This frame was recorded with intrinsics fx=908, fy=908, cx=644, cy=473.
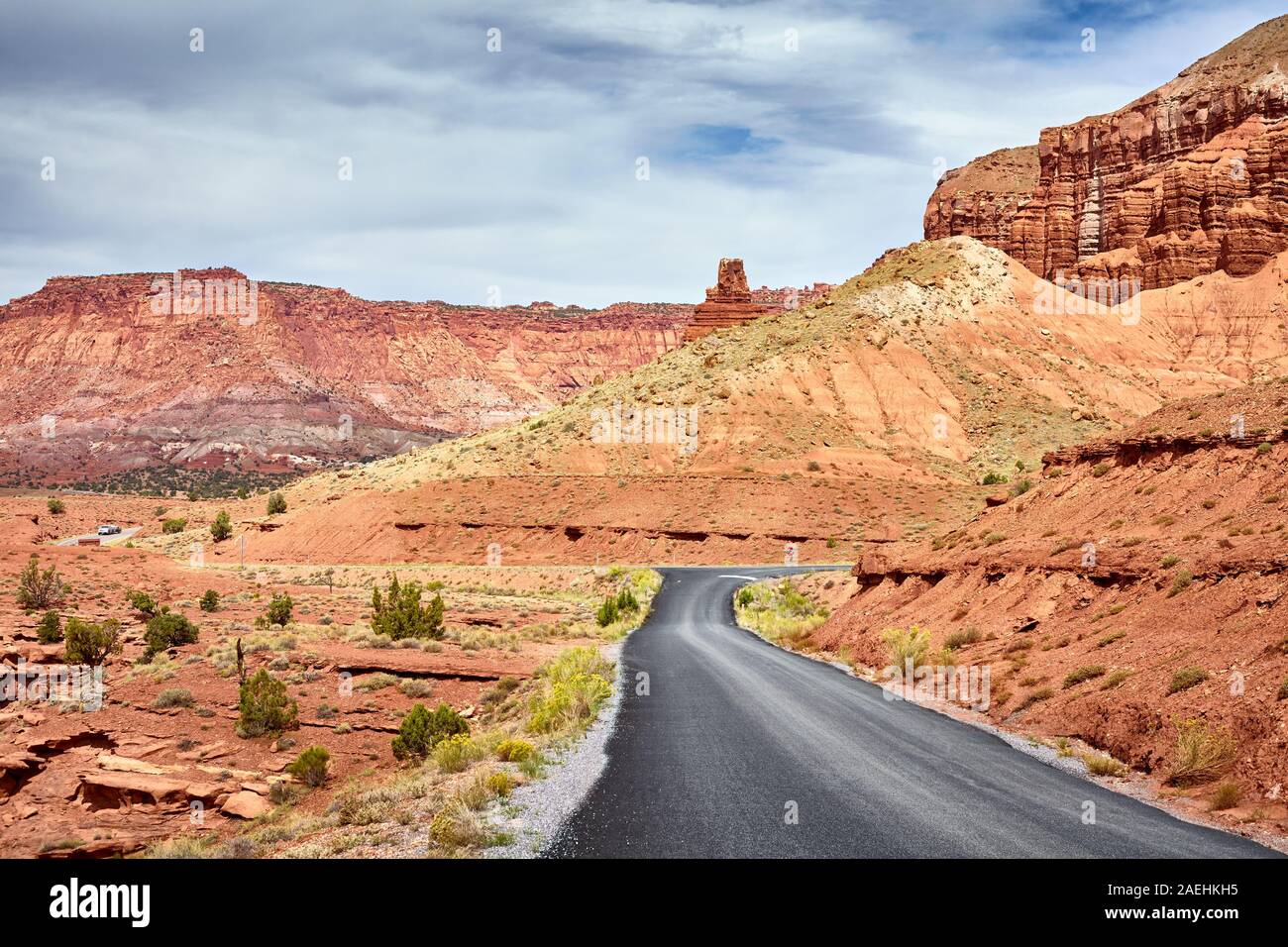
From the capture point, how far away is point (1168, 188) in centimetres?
10144

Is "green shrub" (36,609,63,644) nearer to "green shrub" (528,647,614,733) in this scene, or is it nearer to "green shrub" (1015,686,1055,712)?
"green shrub" (528,647,614,733)

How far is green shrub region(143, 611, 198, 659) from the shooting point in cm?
2517

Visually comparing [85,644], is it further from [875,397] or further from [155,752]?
[875,397]

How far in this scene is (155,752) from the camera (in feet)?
55.2

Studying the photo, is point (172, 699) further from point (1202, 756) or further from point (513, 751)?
point (1202, 756)

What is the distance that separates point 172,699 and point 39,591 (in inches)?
718

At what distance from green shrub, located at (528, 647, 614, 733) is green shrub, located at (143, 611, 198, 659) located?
1224cm

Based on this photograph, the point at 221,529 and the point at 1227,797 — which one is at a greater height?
the point at 1227,797

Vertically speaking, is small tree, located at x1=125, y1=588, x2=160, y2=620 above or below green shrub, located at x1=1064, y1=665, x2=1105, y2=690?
below

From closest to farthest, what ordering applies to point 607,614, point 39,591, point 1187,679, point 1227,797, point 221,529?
point 1227,797 < point 1187,679 < point 607,614 < point 39,591 < point 221,529

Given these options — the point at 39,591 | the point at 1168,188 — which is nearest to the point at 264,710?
the point at 39,591

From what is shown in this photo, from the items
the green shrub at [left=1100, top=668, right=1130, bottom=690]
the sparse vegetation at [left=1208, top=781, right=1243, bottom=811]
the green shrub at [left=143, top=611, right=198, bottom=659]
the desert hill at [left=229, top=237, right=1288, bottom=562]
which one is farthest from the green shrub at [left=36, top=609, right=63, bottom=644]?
the desert hill at [left=229, top=237, right=1288, bottom=562]

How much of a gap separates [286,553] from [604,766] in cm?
5967
